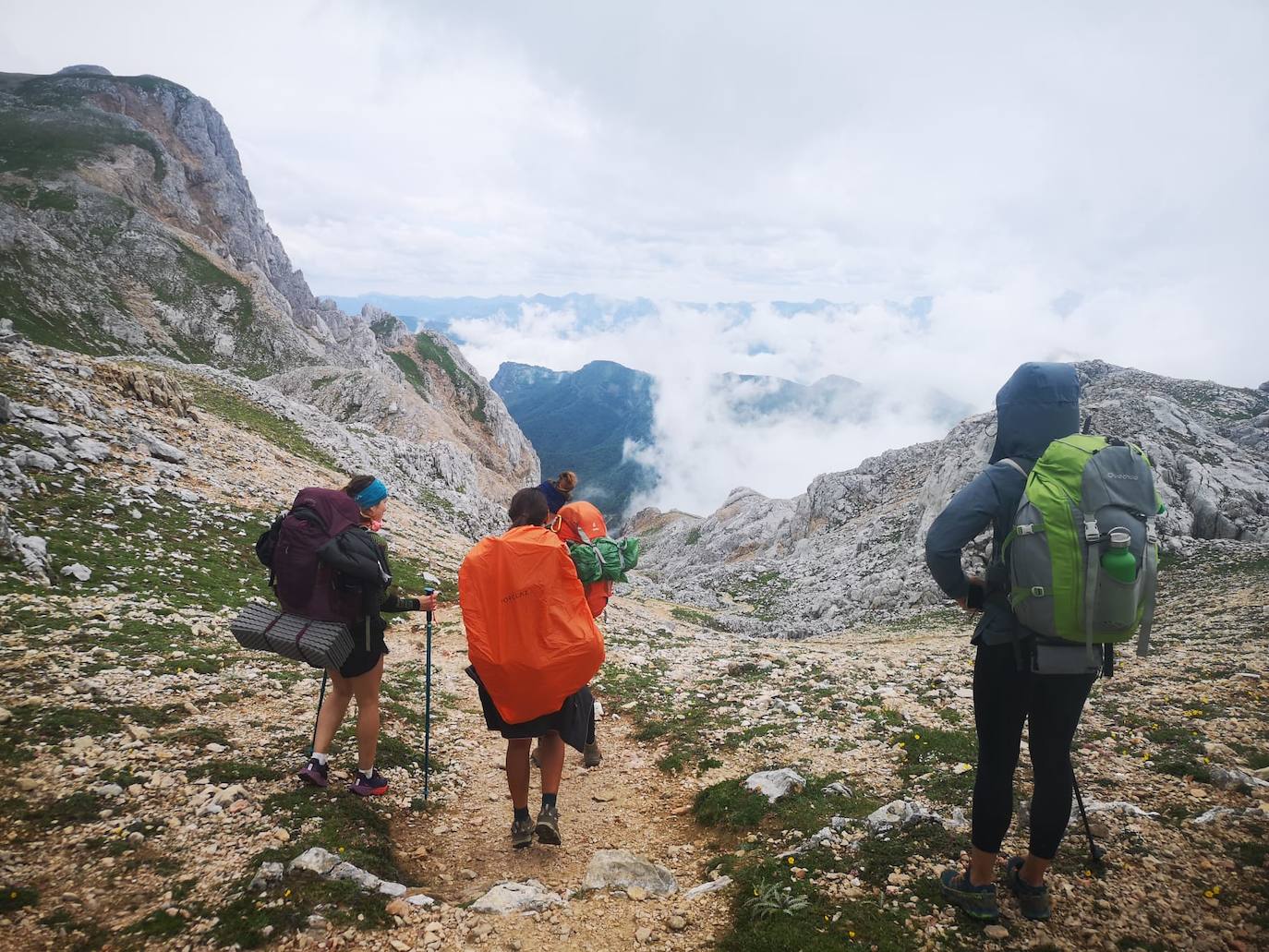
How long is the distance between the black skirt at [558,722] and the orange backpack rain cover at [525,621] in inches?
8.0

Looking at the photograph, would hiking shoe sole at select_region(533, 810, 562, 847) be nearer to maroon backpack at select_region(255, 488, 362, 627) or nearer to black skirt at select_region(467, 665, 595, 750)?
black skirt at select_region(467, 665, 595, 750)

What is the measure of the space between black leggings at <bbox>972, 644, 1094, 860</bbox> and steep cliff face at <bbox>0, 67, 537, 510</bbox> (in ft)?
157

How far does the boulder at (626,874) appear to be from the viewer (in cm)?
563

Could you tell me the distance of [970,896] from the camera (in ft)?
15.0

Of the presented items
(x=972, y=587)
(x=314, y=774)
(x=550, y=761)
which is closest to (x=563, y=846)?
(x=550, y=761)

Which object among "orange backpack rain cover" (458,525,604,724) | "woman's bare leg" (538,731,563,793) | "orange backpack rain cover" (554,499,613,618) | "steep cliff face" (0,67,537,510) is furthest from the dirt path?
"steep cliff face" (0,67,537,510)

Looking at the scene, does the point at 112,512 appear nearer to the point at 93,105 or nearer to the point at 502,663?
the point at 502,663

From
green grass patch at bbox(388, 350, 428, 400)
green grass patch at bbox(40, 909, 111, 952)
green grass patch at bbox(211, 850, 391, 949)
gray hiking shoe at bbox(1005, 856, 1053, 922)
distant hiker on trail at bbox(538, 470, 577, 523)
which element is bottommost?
green grass patch at bbox(211, 850, 391, 949)

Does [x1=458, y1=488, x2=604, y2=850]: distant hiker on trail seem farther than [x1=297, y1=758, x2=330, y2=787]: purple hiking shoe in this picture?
No

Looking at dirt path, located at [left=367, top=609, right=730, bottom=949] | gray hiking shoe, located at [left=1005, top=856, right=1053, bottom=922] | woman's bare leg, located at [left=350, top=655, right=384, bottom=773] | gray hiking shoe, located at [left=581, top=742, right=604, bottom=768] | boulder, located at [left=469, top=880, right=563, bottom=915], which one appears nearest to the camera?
gray hiking shoe, located at [left=1005, top=856, right=1053, bottom=922]

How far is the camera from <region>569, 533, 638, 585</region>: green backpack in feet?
23.0

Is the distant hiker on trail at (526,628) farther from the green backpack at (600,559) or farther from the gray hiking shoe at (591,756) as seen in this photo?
the gray hiking shoe at (591,756)

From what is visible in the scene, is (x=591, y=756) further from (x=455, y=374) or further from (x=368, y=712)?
(x=455, y=374)

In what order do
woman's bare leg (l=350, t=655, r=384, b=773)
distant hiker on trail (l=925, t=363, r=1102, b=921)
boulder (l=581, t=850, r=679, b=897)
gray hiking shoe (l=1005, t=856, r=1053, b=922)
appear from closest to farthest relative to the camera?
distant hiker on trail (l=925, t=363, r=1102, b=921), gray hiking shoe (l=1005, t=856, r=1053, b=922), boulder (l=581, t=850, r=679, b=897), woman's bare leg (l=350, t=655, r=384, b=773)
